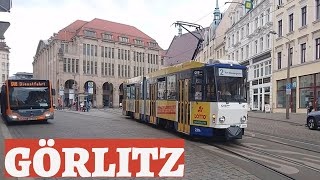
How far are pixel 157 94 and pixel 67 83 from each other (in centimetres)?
6738

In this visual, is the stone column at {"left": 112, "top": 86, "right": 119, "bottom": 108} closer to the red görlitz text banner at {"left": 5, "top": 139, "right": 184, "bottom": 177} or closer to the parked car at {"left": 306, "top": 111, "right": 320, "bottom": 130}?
the parked car at {"left": 306, "top": 111, "right": 320, "bottom": 130}

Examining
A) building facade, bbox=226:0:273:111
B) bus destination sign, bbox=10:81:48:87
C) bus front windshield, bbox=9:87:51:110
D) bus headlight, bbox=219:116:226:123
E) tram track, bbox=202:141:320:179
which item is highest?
building facade, bbox=226:0:273:111

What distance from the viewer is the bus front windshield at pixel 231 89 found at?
13.2 meters

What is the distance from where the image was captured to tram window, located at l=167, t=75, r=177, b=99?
1620 centimetres

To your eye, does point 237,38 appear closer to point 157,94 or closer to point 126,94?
point 126,94

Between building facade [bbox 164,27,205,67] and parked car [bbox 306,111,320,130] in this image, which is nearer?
parked car [bbox 306,111,320,130]

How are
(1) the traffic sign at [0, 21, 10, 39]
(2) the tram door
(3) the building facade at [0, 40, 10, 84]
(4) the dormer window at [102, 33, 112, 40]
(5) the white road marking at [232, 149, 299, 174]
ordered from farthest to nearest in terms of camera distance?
(3) the building facade at [0, 40, 10, 84] < (4) the dormer window at [102, 33, 112, 40] < (2) the tram door < (5) the white road marking at [232, 149, 299, 174] < (1) the traffic sign at [0, 21, 10, 39]

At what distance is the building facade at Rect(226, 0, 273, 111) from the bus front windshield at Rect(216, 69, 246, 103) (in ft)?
100

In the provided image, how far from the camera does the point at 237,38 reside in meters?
55.4

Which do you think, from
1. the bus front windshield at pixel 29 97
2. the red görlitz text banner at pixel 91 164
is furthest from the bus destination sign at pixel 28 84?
the red görlitz text banner at pixel 91 164

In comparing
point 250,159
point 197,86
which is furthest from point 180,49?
point 250,159

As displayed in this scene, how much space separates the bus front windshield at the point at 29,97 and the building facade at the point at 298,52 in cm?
1935

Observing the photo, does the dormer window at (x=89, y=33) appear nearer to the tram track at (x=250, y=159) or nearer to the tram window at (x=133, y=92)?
the tram window at (x=133, y=92)

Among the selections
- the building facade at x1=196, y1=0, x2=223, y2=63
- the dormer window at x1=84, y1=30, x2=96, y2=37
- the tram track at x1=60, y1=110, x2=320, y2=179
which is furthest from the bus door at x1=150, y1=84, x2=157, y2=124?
the dormer window at x1=84, y1=30, x2=96, y2=37
